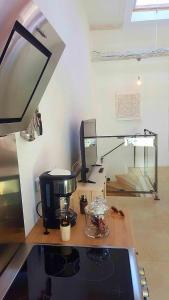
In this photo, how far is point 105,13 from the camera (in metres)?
4.93

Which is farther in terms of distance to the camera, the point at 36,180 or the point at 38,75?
the point at 36,180

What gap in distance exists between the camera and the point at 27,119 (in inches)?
54.1

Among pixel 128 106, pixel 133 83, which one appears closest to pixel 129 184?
pixel 128 106

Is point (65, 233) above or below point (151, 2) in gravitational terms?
below

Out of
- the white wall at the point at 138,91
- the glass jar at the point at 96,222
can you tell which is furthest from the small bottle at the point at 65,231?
the white wall at the point at 138,91

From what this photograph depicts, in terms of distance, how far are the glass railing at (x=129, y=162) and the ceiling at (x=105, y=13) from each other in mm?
2377

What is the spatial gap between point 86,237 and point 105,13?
4.71 m

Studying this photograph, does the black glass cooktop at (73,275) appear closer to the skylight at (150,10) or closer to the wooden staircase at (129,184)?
the wooden staircase at (129,184)

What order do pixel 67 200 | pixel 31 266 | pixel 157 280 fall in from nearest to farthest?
pixel 31 266, pixel 67 200, pixel 157 280

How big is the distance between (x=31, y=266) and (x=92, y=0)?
4.46 m

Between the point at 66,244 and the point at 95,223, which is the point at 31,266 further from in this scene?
the point at 95,223

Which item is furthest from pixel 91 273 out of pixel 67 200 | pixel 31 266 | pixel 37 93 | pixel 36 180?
pixel 37 93

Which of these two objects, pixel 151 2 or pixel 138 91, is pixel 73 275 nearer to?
pixel 151 2

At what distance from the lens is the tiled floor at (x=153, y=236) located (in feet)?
7.64
